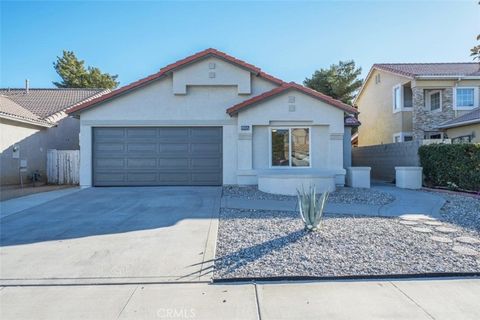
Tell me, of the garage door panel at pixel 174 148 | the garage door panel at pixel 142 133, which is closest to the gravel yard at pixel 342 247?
the garage door panel at pixel 174 148

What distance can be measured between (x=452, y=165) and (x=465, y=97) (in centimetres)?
1021

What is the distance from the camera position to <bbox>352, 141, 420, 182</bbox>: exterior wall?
15.7 m

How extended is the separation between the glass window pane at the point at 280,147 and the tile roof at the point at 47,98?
13937mm

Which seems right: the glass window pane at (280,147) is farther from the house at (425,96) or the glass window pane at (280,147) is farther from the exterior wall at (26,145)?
the exterior wall at (26,145)

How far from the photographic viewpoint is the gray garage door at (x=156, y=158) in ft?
46.2

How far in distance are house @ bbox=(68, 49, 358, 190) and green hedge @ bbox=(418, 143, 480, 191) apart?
4.13 metres

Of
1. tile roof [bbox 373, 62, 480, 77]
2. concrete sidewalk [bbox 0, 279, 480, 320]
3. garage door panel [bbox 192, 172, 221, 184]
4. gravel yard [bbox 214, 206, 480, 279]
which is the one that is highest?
tile roof [bbox 373, 62, 480, 77]

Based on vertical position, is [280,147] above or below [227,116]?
below

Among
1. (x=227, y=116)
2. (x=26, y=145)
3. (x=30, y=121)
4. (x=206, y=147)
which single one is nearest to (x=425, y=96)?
(x=227, y=116)

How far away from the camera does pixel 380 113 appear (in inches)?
961

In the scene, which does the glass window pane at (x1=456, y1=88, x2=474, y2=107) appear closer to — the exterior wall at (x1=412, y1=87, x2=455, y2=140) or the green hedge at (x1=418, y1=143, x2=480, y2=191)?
the exterior wall at (x1=412, y1=87, x2=455, y2=140)

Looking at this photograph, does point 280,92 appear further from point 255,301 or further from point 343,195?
point 255,301

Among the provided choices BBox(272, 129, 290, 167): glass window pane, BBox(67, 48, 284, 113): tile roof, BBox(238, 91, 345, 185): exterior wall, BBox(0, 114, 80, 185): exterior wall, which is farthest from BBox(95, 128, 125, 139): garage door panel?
BBox(272, 129, 290, 167): glass window pane

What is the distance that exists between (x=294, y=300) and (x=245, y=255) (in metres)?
1.59
